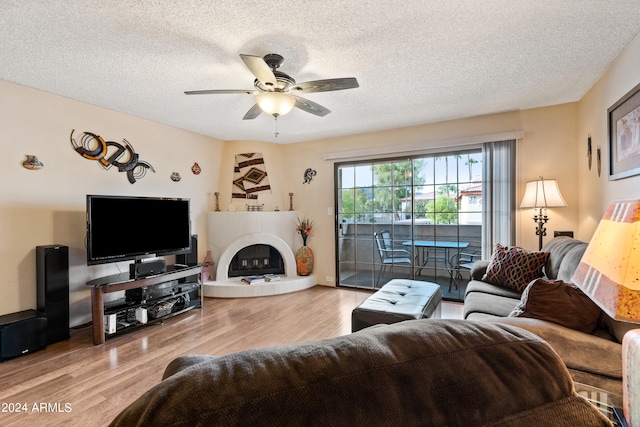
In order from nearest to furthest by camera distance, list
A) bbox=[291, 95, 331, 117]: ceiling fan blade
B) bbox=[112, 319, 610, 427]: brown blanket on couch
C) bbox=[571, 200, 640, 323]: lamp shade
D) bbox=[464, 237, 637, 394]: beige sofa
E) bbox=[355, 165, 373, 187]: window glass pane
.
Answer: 1. bbox=[112, 319, 610, 427]: brown blanket on couch
2. bbox=[571, 200, 640, 323]: lamp shade
3. bbox=[464, 237, 637, 394]: beige sofa
4. bbox=[291, 95, 331, 117]: ceiling fan blade
5. bbox=[355, 165, 373, 187]: window glass pane

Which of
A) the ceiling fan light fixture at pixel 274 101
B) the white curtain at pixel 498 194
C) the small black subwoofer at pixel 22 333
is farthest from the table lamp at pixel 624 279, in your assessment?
the small black subwoofer at pixel 22 333

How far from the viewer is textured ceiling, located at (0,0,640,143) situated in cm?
165

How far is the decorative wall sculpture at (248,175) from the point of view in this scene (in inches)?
184

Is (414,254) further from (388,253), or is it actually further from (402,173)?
(402,173)

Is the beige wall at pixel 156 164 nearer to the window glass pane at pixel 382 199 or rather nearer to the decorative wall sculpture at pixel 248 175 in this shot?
the decorative wall sculpture at pixel 248 175

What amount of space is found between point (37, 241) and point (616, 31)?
4.87m

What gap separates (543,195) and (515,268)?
966 millimetres

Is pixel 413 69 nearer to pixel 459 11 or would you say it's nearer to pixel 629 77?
pixel 459 11

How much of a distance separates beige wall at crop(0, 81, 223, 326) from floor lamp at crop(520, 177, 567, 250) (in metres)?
4.05

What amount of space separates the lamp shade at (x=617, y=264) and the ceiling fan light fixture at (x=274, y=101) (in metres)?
1.96

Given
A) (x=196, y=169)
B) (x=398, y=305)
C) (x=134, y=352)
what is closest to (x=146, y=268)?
(x=134, y=352)

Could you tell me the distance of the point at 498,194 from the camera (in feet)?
11.3

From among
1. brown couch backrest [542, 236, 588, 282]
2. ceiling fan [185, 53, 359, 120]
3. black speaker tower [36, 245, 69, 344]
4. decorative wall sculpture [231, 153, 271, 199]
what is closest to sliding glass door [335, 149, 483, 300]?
brown couch backrest [542, 236, 588, 282]

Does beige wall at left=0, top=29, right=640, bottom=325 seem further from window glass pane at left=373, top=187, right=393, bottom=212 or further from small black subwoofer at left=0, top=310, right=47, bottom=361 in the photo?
window glass pane at left=373, top=187, right=393, bottom=212
